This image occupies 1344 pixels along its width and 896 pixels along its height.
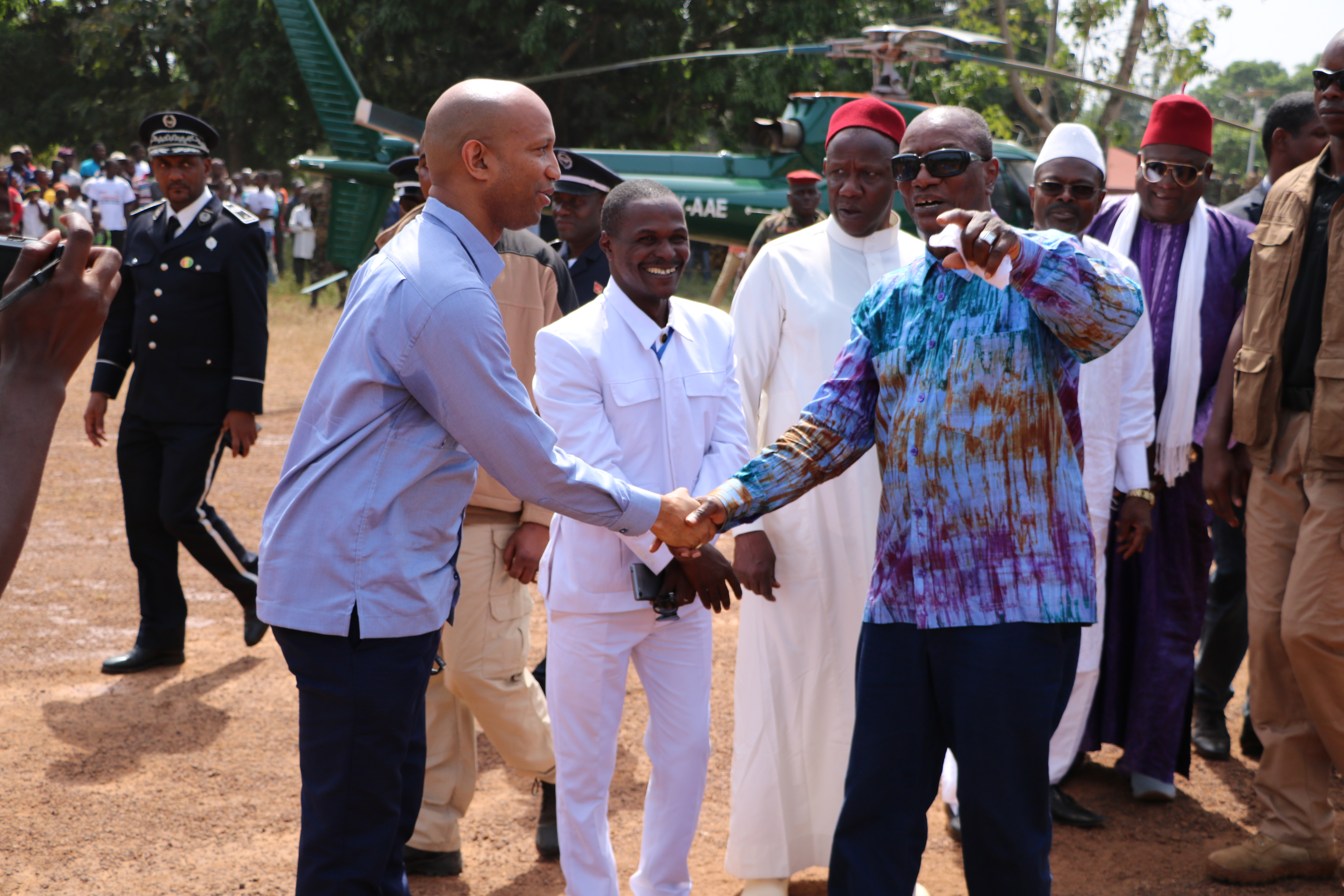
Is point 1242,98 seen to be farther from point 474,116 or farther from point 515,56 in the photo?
point 474,116

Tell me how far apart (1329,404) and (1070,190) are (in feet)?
4.28

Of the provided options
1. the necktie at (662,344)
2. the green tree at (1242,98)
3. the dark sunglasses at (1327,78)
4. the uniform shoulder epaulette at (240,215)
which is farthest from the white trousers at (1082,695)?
the green tree at (1242,98)

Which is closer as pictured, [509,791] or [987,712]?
[987,712]

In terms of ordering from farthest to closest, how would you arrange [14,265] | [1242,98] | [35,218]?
[1242,98] < [35,218] < [14,265]

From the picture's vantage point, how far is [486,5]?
83.3ft

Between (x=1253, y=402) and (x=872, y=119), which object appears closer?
(x=872, y=119)

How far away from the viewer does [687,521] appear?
273 cm

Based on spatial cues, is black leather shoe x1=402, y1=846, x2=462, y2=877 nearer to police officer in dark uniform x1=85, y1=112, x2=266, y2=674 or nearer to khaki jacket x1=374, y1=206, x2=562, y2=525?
khaki jacket x1=374, y1=206, x2=562, y2=525

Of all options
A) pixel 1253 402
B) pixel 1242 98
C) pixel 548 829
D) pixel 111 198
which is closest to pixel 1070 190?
pixel 1253 402

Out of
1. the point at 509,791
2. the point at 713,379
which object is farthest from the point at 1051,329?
the point at 509,791

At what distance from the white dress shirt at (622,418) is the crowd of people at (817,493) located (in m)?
0.01

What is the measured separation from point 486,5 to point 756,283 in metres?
23.9

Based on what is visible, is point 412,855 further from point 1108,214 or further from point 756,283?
point 1108,214

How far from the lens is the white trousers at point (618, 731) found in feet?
10.4
